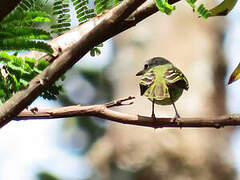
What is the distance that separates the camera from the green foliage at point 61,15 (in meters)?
2.11

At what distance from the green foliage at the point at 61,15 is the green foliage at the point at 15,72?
0.94ft

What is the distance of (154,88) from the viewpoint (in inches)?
154

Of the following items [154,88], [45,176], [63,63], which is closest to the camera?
[63,63]

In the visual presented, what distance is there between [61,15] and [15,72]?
0.36 m

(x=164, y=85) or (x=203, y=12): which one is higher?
(x=203, y=12)

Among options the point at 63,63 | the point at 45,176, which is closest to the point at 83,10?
the point at 63,63

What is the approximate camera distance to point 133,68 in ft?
39.2

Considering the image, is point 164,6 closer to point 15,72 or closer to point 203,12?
point 203,12

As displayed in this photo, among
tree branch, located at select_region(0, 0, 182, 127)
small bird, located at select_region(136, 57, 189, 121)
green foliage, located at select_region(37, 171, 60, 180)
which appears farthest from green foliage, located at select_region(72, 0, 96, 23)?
green foliage, located at select_region(37, 171, 60, 180)

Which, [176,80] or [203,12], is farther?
[176,80]

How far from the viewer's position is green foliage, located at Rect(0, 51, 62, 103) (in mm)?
1837

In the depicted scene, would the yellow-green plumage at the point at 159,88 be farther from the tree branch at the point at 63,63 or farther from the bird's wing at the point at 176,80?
the tree branch at the point at 63,63

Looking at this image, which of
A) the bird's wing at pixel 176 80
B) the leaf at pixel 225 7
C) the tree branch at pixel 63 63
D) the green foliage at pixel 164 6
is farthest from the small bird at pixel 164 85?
the tree branch at pixel 63 63

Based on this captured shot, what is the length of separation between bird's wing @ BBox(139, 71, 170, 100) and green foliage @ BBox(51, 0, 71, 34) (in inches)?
65.6
